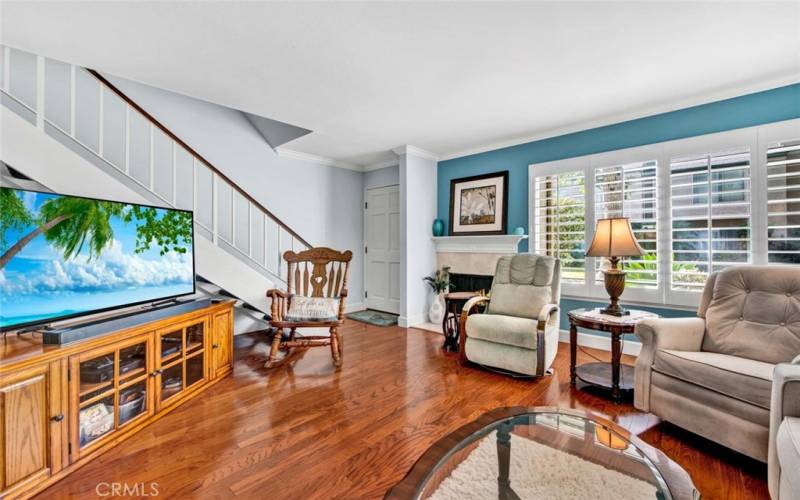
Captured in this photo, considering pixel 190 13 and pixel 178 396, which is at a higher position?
pixel 190 13

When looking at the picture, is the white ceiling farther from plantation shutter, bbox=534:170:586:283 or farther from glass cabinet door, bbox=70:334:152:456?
glass cabinet door, bbox=70:334:152:456

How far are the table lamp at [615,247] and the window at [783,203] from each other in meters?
1.14

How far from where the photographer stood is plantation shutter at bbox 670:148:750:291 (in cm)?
286

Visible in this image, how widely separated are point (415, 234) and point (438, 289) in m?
0.83

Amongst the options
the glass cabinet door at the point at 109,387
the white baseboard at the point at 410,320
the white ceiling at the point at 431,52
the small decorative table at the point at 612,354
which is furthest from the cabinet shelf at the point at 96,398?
the white baseboard at the point at 410,320

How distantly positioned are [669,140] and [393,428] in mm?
3452

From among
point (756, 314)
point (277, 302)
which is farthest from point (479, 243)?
point (756, 314)

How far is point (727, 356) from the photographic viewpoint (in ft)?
6.49

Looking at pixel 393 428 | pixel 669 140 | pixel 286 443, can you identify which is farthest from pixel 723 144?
pixel 286 443

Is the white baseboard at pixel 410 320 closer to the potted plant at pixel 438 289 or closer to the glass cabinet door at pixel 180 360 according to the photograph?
the potted plant at pixel 438 289

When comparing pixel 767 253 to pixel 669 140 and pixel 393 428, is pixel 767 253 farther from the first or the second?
pixel 393 428

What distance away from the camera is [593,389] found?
2.62 m

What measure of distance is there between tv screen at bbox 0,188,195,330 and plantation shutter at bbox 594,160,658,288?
3.87 m

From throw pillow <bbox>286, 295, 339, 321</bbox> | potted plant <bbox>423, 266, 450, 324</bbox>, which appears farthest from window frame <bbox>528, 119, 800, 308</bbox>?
throw pillow <bbox>286, 295, 339, 321</bbox>
